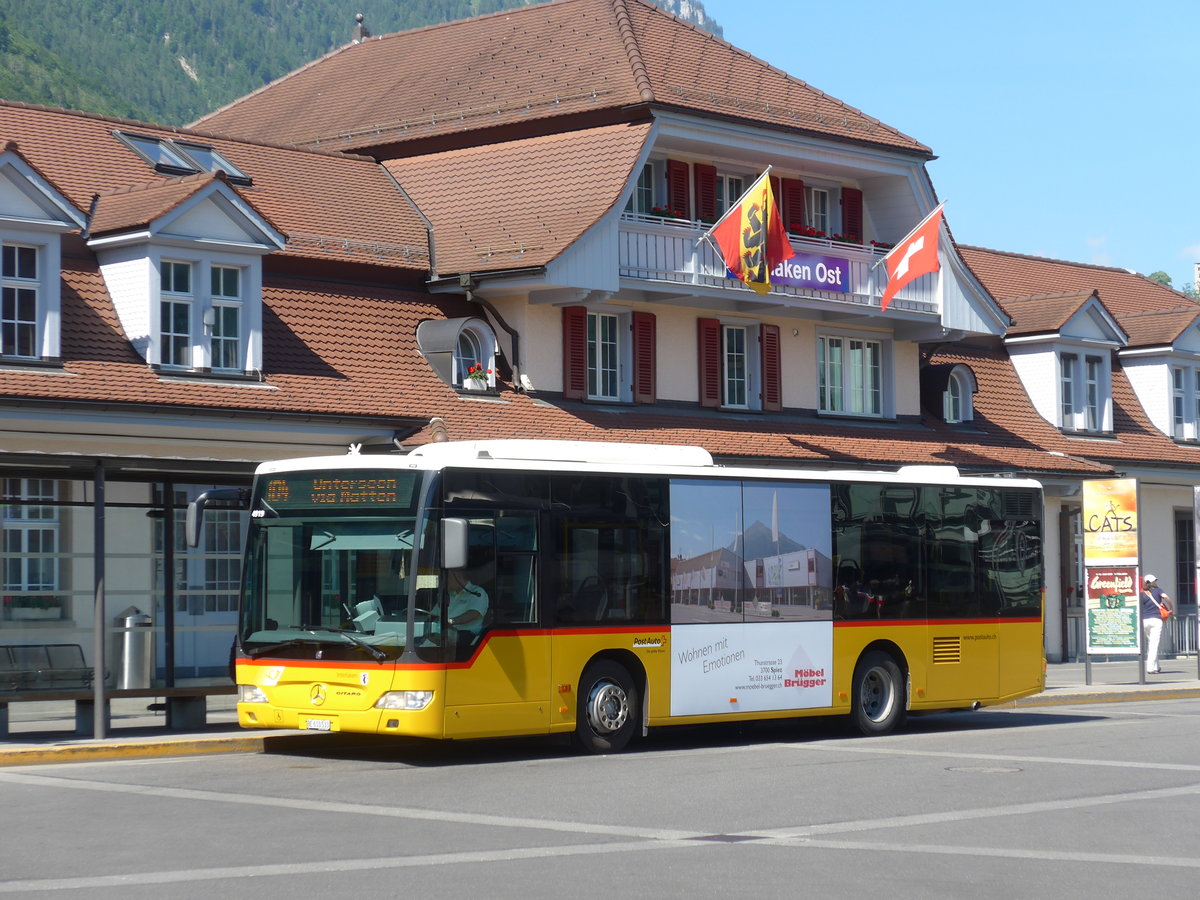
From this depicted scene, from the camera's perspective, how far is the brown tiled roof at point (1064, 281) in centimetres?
4247

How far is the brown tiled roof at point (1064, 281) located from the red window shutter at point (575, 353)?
46.5 ft

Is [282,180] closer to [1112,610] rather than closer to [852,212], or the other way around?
[852,212]

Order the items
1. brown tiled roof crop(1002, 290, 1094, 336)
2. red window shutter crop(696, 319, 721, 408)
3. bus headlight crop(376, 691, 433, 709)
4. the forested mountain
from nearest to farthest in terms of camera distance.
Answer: bus headlight crop(376, 691, 433, 709) → red window shutter crop(696, 319, 721, 408) → brown tiled roof crop(1002, 290, 1094, 336) → the forested mountain

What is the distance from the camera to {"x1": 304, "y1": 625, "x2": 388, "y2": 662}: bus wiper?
56.5ft

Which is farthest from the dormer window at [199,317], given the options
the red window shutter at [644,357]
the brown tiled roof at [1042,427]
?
the brown tiled roof at [1042,427]

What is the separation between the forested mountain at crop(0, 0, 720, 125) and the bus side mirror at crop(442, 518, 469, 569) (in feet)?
358

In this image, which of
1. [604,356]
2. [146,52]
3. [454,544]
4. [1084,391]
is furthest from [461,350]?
[146,52]

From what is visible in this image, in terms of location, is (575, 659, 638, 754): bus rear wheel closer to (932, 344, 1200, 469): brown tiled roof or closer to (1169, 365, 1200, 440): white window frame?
(932, 344, 1200, 469): brown tiled roof

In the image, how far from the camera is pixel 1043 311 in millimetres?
39250

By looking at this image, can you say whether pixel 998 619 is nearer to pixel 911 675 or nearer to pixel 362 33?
pixel 911 675

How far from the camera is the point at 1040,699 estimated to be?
26438 millimetres

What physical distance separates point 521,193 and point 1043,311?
1366 cm

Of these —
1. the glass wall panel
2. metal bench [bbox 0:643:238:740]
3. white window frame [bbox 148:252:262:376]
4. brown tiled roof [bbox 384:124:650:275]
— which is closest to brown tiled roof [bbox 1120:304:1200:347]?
brown tiled roof [bbox 384:124:650:275]

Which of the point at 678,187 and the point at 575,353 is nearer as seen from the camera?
the point at 575,353
